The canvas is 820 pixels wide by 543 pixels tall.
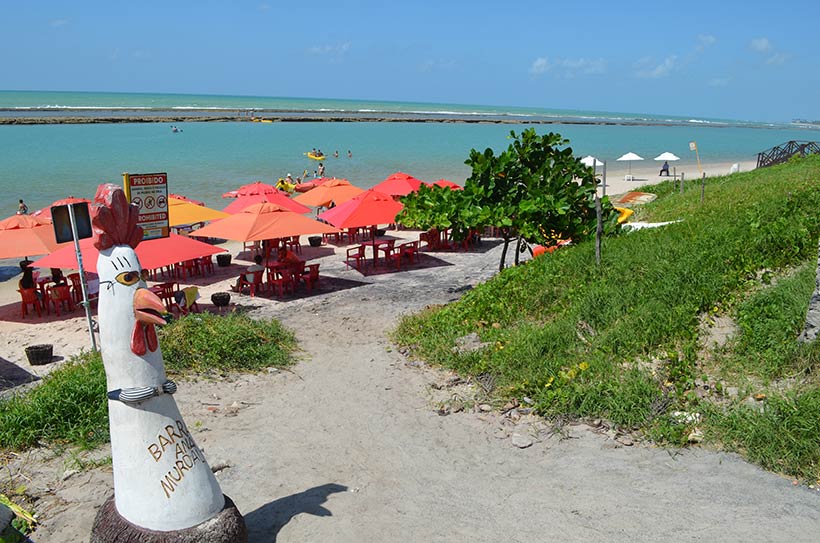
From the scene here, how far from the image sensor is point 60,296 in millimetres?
13430

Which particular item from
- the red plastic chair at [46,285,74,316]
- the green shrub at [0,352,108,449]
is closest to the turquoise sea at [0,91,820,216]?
the red plastic chair at [46,285,74,316]

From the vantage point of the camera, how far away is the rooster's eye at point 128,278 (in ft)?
14.3

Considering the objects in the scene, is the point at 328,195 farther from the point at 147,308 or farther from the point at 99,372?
the point at 147,308

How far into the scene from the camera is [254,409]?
8297mm

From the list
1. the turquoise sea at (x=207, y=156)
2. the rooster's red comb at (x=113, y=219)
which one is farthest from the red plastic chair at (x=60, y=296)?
the turquoise sea at (x=207, y=156)

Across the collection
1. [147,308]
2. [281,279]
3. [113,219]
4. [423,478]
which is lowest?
[423,478]

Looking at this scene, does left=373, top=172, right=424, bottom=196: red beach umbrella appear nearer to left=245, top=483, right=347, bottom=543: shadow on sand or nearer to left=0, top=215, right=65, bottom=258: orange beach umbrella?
left=0, top=215, right=65, bottom=258: orange beach umbrella

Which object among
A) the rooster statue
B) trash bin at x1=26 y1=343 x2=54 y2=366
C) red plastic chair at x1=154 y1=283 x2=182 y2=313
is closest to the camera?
the rooster statue

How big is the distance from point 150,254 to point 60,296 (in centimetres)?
307

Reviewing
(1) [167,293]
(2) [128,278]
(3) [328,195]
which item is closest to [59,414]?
(2) [128,278]

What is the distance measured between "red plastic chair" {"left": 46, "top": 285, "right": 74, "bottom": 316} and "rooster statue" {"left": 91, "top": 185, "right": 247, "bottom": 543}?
10.2 meters

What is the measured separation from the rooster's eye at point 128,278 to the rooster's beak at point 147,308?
122 mm

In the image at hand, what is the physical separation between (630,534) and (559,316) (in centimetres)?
467

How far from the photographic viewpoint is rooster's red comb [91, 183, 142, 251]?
4.32 meters
